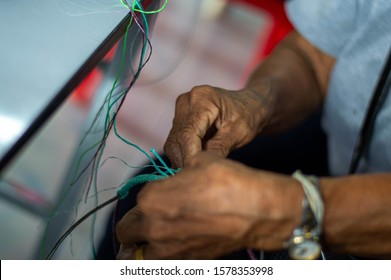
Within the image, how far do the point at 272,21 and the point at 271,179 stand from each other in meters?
1.31

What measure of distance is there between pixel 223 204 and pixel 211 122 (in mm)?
230

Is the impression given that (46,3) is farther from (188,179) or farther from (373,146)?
(373,146)

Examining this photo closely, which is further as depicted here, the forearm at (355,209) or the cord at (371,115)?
the cord at (371,115)

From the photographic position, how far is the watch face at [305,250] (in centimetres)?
49

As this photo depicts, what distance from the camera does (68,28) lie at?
0.56 meters

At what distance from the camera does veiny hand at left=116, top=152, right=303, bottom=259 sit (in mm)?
449

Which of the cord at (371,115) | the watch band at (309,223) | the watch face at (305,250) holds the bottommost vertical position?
the watch face at (305,250)

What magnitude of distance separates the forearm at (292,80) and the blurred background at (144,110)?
0.86ft

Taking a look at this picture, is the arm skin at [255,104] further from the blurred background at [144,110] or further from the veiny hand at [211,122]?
the blurred background at [144,110]

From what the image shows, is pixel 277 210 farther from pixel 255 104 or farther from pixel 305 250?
pixel 255 104

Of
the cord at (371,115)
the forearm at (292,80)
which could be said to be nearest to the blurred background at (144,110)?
the forearm at (292,80)

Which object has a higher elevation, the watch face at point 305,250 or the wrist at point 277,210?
the wrist at point 277,210

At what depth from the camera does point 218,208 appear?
0.45 m

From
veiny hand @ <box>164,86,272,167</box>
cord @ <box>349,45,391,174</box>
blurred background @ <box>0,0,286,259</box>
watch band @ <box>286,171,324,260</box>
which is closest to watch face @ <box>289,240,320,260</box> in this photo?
watch band @ <box>286,171,324,260</box>
